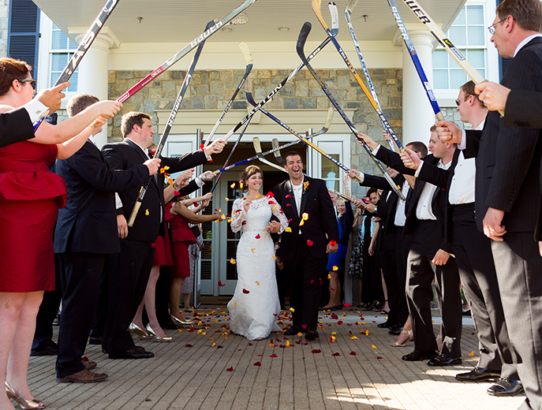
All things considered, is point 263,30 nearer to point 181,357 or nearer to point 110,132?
point 110,132

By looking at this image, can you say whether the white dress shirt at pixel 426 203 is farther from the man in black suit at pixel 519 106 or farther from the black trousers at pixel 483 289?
the man in black suit at pixel 519 106

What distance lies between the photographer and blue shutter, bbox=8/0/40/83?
855cm

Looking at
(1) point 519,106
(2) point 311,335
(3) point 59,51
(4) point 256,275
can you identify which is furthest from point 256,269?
(3) point 59,51

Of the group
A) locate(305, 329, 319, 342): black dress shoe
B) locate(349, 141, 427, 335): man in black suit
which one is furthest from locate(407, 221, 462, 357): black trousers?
locate(305, 329, 319, 342): black dress shoe

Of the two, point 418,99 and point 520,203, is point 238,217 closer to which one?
point 520,203

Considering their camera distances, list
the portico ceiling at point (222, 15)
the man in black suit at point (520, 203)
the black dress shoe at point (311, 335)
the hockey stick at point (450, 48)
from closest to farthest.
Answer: the man in black suit at point (520, 203), the hockey stick at point (450, 48), the black dress shoe at point (311, 335), the portico ceiling at point (222, 15)

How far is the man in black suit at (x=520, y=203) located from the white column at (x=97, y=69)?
662 centimetres

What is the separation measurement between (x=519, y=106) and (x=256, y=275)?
3.42m

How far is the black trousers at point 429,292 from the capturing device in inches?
137

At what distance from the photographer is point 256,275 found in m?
4.91

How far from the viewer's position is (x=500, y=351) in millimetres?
2818

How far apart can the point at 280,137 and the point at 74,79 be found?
3.64 meters

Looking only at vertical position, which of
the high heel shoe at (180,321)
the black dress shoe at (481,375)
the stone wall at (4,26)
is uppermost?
the stone wall at (4,26)

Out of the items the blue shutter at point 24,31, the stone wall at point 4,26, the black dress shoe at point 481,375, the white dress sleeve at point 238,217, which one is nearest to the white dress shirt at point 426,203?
the black dress shoe at point 481,375
